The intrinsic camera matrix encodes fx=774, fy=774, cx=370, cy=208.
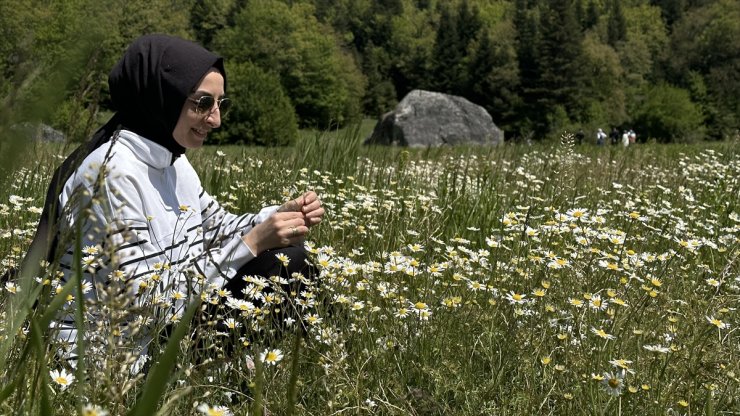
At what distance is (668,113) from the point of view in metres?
57.0

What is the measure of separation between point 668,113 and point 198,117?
58926 millimetres

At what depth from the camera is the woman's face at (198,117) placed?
3025 millimetres

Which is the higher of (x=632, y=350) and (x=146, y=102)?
(x=146, y=102)

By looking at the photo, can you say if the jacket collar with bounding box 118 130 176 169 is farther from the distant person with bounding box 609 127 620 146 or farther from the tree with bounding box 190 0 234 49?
the tree with bounding box 190 0 234 49

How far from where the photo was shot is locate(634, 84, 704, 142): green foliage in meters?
55.5

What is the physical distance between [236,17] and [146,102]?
71.7 metres

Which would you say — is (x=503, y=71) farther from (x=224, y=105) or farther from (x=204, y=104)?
(x=204, y=104)

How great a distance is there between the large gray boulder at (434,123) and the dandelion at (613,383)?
1928 centimetres

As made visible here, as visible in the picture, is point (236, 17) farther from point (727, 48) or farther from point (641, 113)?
point (727, 48)

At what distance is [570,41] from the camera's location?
5997cm

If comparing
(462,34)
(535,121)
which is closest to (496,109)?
(535,121)

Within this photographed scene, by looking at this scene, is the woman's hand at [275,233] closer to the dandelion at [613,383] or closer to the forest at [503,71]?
the dandelion at [613,383]

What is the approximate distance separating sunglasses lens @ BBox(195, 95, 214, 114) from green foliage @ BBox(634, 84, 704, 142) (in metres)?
54.9

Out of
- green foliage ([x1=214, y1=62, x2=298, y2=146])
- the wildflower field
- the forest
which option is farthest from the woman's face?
the forest
